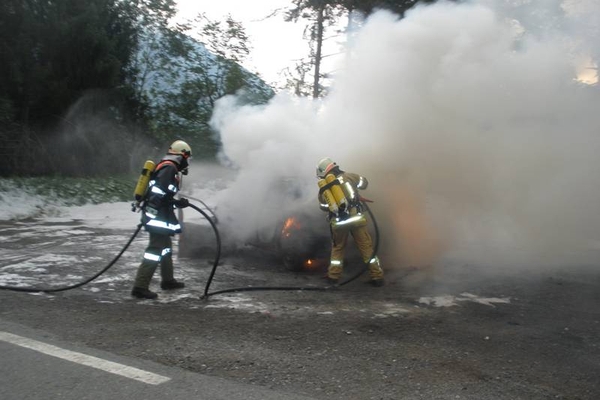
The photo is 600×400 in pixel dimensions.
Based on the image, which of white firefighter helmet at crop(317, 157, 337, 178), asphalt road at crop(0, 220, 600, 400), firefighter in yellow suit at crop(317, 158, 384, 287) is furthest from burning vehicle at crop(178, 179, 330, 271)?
white firefighter helmet at crop(317, 157, 337, 178)

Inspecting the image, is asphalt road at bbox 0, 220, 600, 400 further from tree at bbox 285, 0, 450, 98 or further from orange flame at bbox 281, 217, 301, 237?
tree at bbox 285, 0, 450, 98

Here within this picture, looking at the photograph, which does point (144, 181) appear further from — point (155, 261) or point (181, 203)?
point (155, 261)

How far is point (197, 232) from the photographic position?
7.68 meters

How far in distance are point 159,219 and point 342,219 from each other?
204 centimetres

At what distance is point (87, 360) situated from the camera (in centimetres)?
375

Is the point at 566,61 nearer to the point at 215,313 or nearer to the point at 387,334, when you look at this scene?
the point at 387,334

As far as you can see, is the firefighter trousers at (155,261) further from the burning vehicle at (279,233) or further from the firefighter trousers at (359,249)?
the firefighter trousers at (359,249)

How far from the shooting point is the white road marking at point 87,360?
3.47 meters

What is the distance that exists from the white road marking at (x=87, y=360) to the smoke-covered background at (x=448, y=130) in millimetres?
3619

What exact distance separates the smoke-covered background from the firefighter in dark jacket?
170 centimetres

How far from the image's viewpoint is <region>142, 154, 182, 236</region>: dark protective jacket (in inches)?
223

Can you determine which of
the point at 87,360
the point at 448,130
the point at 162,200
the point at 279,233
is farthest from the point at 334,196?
the point at 87,360

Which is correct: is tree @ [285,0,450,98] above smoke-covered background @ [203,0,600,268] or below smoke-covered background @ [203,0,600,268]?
above

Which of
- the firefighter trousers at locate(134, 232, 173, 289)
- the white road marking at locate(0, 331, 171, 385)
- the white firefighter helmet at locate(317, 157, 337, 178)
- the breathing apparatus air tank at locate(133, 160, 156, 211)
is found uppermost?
the white firefighter helmet at locate(317, 157, 337, 178)
